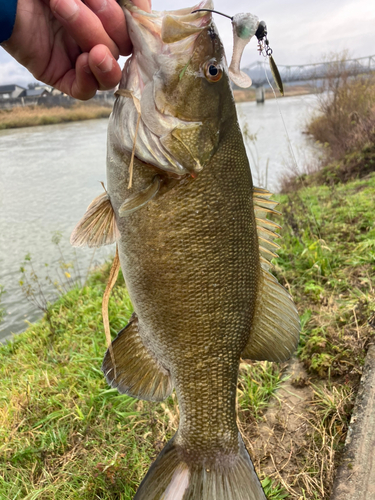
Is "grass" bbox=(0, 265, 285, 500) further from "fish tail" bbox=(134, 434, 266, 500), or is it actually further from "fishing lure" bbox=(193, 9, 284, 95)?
"fishing lure" bbox=(193, 9, 284, 95)

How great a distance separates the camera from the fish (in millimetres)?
1304

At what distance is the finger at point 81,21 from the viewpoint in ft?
3.91

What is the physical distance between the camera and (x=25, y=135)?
20016 millimetres

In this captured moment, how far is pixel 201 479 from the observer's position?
1.49 m

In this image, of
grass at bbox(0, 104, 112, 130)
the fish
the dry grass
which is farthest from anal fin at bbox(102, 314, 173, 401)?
grass at bbox(0, 104, 112, 130)

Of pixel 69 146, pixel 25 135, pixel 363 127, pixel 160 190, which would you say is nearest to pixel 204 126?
pixel 160 190

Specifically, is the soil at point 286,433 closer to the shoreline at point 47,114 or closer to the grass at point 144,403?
the grass at point 144,403

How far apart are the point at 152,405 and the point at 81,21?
8.39 ft

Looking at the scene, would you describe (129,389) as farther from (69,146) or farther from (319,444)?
(69,146)

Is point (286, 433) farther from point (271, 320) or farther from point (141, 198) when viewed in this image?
point (141, 198)

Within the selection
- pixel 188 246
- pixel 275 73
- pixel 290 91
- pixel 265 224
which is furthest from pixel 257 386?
pixel 290 91

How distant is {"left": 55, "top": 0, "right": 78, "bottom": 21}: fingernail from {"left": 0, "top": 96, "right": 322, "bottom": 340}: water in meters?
4.03

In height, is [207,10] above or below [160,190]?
above

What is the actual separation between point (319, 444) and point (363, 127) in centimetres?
975
